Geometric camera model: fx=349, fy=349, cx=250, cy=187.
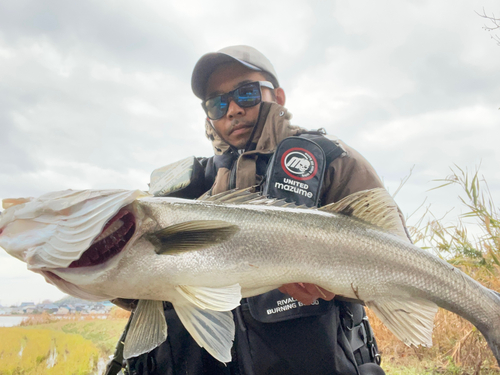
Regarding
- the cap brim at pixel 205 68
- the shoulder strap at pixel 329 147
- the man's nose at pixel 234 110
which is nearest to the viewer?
the shoulder strap at pixel 329 147

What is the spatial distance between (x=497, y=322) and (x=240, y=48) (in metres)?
→ 3.36

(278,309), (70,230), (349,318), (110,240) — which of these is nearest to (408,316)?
(349,318)

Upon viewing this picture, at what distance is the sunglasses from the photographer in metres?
3.57

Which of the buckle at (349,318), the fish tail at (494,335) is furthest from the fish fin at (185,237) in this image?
the fish tail at (494,335)

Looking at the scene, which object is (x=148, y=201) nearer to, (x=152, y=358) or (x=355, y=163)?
(x=152, y=358)

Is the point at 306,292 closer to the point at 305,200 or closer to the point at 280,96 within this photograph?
the point at 305,200

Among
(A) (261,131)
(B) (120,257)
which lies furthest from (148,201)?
(A) (261,131)

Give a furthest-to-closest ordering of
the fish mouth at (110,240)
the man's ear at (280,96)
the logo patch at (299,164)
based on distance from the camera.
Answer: the man's ear at (280,96)
the logo patch at (299,164)
the fish mouth at (110,240)

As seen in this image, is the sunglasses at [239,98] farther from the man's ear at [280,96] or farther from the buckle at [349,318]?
the buckle at [349,318]

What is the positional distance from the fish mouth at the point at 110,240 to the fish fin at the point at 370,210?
3.97 feet

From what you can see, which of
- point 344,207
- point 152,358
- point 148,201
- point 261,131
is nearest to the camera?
point 148,201

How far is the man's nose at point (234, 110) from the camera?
3.55 metres

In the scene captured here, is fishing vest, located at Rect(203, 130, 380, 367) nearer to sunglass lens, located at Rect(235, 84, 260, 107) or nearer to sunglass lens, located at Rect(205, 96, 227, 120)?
sunglass lens, located at Rect(235, 84, 260, 107)

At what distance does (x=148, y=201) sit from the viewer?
6.83 feet
